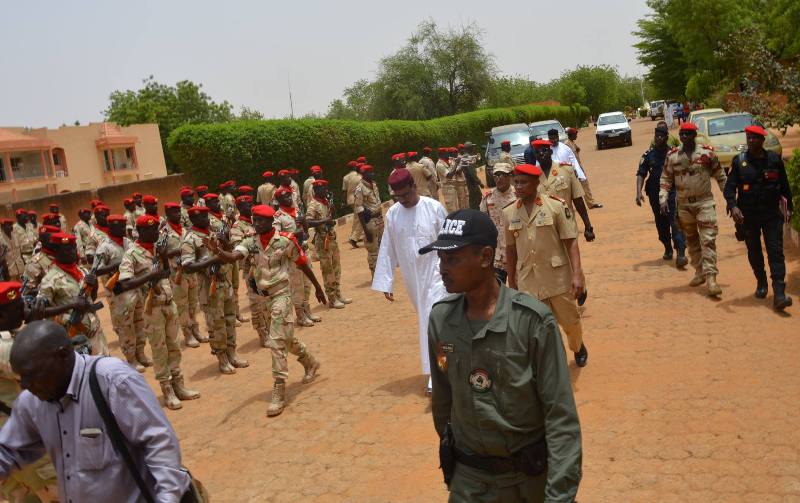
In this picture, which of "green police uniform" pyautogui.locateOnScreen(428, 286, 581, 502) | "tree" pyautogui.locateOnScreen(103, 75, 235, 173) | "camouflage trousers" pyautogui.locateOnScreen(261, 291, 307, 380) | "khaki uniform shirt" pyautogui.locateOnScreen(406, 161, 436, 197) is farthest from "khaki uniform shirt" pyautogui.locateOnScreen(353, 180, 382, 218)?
"tree" pyautogui.locateOnScreen(103, 75, 235, 173)

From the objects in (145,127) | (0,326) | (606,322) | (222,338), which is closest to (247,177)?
(222,338)

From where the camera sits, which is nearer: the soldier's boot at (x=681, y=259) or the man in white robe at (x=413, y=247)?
the man in white robe at (x=413, y=247)

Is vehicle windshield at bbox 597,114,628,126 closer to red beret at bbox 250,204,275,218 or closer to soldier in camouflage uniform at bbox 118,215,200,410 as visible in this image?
red beret at bbox 250,204,275,218

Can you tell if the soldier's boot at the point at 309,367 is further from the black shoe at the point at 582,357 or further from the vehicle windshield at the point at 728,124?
the vehicle windshield at the point at 728,124

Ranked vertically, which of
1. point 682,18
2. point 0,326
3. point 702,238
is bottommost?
point 702,238

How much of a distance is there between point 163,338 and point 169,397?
61 cm

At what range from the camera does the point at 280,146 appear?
20.6 metres

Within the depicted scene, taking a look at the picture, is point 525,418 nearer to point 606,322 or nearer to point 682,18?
point 606,322

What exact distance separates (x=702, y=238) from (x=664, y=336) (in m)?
1.70

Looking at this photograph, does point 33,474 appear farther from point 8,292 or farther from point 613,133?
point 613,133

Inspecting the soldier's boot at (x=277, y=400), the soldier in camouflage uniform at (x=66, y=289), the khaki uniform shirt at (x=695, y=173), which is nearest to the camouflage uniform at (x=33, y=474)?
the soldier in camouflage uniform at (x=66, y=289)

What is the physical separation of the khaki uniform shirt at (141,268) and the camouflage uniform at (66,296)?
106 cm

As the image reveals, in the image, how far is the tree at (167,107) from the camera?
71812 mm

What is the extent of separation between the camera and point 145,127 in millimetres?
58250
